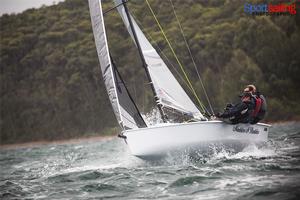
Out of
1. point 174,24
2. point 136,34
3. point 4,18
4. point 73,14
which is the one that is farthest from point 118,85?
point 73,14

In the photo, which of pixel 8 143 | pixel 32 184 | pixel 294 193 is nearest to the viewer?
pixel 294 193

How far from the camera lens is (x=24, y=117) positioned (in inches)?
1369

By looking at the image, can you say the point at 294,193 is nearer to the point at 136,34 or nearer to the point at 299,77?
the point at 136,34

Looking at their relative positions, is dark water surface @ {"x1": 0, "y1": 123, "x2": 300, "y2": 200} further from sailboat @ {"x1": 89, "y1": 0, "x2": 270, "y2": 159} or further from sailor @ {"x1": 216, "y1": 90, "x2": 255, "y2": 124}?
sailor @ {"x1": 216, "y1": 90, "x2": 255, "y2": 124}

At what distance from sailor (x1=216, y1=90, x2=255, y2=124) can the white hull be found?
10 centimetres

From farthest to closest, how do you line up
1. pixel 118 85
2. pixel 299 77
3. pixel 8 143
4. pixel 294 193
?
pixel 8 143 → pixel 299 77 → pixel 118 85 → pixel 294 193

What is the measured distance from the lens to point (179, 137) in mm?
8078

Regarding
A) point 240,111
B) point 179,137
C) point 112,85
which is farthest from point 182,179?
point 112,85

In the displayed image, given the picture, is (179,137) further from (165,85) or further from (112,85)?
(112,85)

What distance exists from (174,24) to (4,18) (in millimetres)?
11897

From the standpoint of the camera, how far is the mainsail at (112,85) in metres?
8.92

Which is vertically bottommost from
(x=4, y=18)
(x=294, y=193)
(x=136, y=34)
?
(x=294, y=193)

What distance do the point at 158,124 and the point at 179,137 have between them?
42 centimetres

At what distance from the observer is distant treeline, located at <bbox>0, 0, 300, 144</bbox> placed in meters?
26.8
